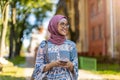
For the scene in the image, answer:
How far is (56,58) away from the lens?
470 cm

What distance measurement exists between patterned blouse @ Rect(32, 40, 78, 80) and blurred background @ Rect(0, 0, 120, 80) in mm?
13772

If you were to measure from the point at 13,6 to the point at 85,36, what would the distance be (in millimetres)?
15109

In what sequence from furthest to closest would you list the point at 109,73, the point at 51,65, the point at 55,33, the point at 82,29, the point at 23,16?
the point at 82,29, the point at 23,16, the point at 109,73, the point at 55,33, the point at 51,65

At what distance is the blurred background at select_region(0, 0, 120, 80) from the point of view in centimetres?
2682

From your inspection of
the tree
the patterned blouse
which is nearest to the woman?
the patterned blouse

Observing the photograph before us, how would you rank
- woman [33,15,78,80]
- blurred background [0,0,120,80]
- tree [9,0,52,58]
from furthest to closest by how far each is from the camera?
tree [9,0,52,58], blurred background [0,0,120,80], woman [33,15,78,80]

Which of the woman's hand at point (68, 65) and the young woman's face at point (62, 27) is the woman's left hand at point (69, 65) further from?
the young woman's face at point (62, 27)

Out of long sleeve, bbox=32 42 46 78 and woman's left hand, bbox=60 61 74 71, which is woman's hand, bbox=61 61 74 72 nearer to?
woman's left hand, bbox=60 61 74 71

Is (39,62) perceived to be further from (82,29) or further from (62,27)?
(82,29)

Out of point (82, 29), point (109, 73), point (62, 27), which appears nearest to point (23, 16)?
point (82, 29)

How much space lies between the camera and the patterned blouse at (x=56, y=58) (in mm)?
4695

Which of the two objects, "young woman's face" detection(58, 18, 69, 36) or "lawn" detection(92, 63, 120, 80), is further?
"lawn" detection(92, 63, 120, 80)

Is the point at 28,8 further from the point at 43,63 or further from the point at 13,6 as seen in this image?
the point at 43,63

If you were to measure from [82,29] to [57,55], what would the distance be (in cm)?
4783
